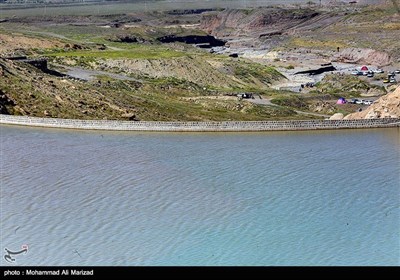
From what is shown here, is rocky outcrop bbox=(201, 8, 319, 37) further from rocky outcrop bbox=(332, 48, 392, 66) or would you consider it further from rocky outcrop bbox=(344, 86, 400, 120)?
rocky outcrop bbox=(344, 86, 400, 120)

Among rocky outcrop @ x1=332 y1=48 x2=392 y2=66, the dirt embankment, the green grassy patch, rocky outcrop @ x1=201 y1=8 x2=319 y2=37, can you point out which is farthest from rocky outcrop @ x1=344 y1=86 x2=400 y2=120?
rocky outcrop @ x1=201 y1=8 x2=319 y2=37

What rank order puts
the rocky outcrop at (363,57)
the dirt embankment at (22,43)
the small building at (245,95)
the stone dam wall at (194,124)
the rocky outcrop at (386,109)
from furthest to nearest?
1. the rocky outcrop at (363,57)
2. the dirt embankment at (22,43)
3. the small building at (245,95)
4. the rocky outcrop at (386,109)
5. the stone dam wall at (194,124)

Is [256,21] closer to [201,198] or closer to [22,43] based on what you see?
[22,43]

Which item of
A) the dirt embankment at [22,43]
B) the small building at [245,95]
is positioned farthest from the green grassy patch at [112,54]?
the small building at [245,95]

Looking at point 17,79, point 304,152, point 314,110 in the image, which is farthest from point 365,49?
point 304,152

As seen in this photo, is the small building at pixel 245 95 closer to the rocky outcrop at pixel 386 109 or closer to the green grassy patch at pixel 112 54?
the green grassy patch at pixel 112 54

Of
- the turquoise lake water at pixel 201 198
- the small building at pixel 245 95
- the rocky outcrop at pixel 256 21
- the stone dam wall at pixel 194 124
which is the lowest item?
the rocky outcrop at pixel 256 21
